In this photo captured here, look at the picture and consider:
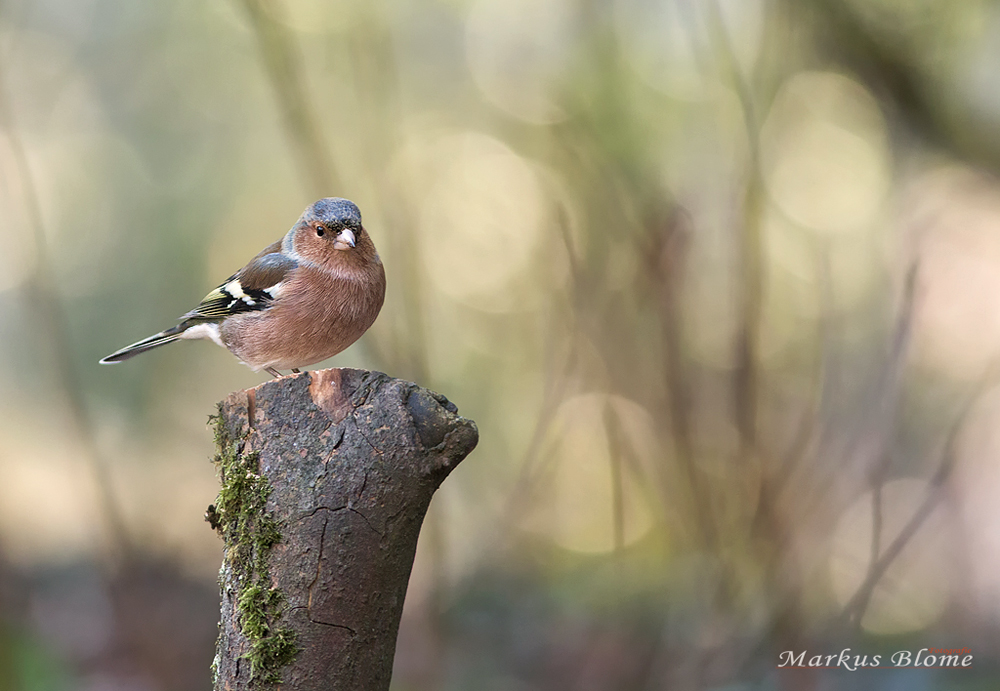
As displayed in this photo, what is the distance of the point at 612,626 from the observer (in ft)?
17.3

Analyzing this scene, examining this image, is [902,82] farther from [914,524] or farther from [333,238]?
[333,238]

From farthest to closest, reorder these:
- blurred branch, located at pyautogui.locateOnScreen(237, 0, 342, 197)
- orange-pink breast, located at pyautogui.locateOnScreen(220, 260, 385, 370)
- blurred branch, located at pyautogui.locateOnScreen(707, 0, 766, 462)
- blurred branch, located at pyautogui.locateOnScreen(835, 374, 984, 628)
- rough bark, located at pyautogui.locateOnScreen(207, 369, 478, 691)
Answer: blurred branch, located at pyautogui.locateOnScreen(237, 0, 342, 197) → blurred branch, located at pyautogui.locateOnScreen(707, 0, 766, 462) → blurred branch, located at pyautogui.locateOnScreen(835, 374, 984, 628) → orange-pink breast, located at pyautogui.locateOnScreen(220, 260, 385, 370) → rough bark, located at pyautogui.locateOnScreen(207, 369, 478, 691)

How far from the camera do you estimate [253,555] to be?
185cm

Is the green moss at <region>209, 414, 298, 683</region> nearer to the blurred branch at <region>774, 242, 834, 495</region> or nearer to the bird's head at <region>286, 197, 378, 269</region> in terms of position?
the bird's head at <region>286, 197, 378, 269</region>

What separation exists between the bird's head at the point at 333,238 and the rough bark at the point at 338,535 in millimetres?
1095

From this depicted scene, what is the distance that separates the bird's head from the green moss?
1039mm

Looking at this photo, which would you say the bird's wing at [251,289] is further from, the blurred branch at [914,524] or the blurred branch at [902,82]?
the blurred branch at [902,82]

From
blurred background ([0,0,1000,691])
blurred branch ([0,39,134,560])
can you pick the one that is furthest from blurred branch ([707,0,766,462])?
blurred branch ([0,39,134,560])

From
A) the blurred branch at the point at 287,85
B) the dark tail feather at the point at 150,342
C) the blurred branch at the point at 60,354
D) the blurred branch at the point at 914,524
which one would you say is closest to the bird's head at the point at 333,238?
the dark tail feather at the point at 150,342

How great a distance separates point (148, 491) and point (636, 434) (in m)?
3.79

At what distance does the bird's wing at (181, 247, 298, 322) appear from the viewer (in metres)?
2.96

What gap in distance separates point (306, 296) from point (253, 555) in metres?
1.18

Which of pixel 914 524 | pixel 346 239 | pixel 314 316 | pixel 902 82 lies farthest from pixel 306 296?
pixel 902 82

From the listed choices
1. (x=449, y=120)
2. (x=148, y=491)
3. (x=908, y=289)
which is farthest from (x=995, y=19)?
(x=148, y=491)
